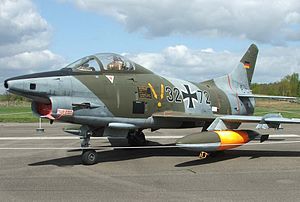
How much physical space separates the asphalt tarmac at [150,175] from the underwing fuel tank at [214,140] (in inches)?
17.2

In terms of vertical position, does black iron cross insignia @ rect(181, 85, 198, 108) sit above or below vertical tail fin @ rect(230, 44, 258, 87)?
below

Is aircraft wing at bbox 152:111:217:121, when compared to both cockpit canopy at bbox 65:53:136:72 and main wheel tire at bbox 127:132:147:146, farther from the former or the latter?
main wheel tire at bbox 127:132:147:146

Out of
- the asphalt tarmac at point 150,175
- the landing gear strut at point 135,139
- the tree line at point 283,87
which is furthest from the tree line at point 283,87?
the asphalt tarmac at point 150,175

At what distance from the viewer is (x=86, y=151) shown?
935 centimetres

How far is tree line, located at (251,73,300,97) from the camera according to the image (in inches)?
4402

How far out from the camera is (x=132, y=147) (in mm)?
11953

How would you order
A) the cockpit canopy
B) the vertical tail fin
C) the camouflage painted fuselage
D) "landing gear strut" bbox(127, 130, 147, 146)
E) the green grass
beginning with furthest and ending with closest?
1. the green grass
2. the vertical tail fin
3. "landing gear strut" bbox(127, 130, 147, 146)
4. the cockpit canopy
5. the camouflage painted fuselage

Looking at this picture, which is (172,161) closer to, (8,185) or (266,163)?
(266,163)

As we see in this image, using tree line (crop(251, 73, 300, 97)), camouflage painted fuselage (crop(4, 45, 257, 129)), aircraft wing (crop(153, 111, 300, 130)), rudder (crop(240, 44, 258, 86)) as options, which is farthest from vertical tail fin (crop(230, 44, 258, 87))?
tree line (crop(251, 73, 300, 97))

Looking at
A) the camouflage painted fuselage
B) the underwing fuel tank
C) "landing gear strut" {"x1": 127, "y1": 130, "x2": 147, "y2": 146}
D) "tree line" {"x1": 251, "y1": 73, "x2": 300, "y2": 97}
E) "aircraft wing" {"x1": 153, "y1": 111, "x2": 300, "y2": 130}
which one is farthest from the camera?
"tree line" {"x1": 251, "y1": 73, "x2": 300, "y2": 97}

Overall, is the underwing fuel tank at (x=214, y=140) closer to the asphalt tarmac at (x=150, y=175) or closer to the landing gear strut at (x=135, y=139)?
the asphalt tarmac at (x=150, y=175)

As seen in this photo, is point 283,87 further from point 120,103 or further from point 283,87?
point 120,103

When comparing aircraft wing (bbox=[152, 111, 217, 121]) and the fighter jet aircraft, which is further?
aircraft wing (bbox=[152, 111, 217, 121])

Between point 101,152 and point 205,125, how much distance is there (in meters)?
3.36
